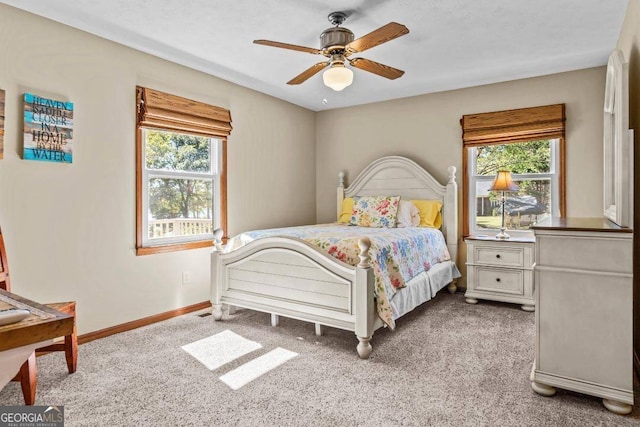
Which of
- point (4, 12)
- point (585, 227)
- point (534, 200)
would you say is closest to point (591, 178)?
point (534, 200)

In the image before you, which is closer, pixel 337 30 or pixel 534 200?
pixel 337 30

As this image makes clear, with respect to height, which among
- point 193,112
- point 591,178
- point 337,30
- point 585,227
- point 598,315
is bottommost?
point 598,315

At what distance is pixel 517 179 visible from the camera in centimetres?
417

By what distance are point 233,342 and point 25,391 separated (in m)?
1.25

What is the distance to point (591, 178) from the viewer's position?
3730mm

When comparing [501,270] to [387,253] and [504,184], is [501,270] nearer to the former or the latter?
[504,184]

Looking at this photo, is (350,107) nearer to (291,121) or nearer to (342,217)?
(291,121)

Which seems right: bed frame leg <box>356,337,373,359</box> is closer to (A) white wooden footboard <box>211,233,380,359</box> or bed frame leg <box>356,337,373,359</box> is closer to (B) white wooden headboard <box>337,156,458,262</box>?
(A) white wooden footboard <box>211,233,380,359</box>

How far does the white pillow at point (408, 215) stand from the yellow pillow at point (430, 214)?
0.06m

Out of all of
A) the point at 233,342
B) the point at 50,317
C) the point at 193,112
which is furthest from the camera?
the point at 193,112

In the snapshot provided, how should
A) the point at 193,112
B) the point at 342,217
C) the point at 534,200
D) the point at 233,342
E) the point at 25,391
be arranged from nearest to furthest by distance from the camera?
the point at 25,391 → the point at 233,342 → the point at 193,112 → the point at 534,200 → the point at 342,217

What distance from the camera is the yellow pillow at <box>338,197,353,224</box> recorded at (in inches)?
188

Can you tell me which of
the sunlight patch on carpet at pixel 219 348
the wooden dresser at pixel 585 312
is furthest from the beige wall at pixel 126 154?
the wooden dresser at pixel 585 312

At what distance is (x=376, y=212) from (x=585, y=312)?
2.54 m
